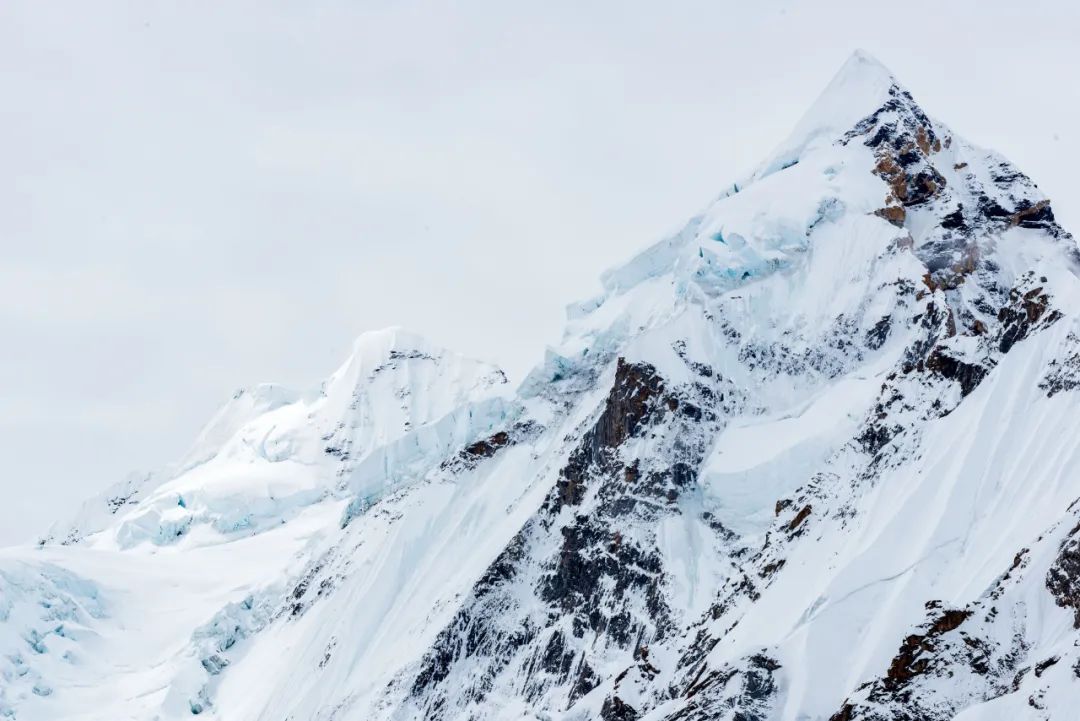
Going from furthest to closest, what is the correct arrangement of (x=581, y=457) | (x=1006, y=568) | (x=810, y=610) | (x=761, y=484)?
(x=581, y=457), (x=761, y=484), (x=810, y=610), (x=1006, y=568)

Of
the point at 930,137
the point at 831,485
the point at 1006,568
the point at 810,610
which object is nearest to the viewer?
the point at 1006,568

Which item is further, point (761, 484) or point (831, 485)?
point (761, 484)

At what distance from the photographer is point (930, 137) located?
191 meters

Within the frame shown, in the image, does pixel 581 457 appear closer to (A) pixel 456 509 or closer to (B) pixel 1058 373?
(A) pixel 456 509

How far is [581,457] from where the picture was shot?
171 m

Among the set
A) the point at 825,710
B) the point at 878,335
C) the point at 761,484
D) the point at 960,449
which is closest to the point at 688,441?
the point at 761,484

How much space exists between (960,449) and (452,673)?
6308cm

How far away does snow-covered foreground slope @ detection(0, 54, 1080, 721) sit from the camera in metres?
104

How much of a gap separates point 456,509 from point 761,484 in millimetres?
50390

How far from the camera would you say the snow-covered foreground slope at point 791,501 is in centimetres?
10412

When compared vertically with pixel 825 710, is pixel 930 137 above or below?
above

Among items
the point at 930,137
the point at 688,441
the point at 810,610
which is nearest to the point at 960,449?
the point at 810,610

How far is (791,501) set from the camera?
13675 centimetres

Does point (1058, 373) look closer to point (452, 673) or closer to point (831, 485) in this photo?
point (831, 485)
